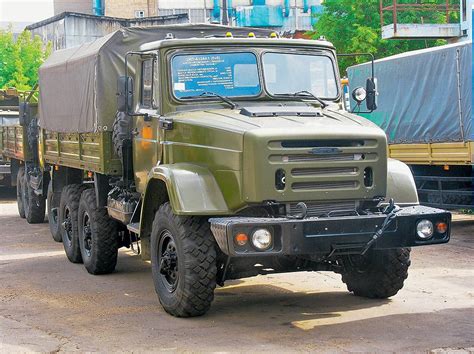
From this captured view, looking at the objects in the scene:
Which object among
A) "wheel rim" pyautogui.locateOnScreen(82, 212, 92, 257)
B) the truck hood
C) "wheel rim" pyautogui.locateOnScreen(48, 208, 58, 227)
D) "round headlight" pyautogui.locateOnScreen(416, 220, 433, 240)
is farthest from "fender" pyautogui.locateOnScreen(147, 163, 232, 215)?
"wheel rim" pyautogui.locateOnScreen(48, 208, 58, 227)

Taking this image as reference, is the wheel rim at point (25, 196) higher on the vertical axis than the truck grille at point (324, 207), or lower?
lower

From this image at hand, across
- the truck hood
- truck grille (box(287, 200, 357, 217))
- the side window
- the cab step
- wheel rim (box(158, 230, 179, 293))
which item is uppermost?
the side window

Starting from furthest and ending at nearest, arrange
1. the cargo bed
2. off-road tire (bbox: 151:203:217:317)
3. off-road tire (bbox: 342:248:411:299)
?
the cargo bed
off-road tire (bbox: 342:248:411:299)
off-road tire (bbox: 151:203:217:317)

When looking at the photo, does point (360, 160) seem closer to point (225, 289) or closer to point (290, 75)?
point (290, 75)

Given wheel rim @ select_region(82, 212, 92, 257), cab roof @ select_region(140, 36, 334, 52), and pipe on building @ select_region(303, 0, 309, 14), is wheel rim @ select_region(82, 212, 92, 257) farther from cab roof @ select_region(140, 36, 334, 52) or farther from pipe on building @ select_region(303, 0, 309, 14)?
pipe on building @ select_region(303, 0, 309, 14)

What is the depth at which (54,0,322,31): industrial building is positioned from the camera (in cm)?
6194

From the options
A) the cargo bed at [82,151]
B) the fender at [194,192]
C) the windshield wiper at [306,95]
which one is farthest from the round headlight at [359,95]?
the cargo bed at [82,151]

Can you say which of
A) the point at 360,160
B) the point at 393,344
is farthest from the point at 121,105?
the point at 393,344

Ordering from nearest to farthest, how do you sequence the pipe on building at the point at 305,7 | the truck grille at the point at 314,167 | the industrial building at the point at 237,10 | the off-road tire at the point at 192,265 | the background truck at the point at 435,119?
the truck grille at the point at 314,167 → the off-road tire at the point at 192,265 → the background truck at the point at 435,119 → the industrial building at the point at 237,10 → the pipe on building at the point at 305,7

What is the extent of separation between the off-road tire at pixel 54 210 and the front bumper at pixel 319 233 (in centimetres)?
625

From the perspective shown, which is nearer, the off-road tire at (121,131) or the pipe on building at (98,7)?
the off-road tire at (121,131)

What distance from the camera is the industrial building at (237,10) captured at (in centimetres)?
6194

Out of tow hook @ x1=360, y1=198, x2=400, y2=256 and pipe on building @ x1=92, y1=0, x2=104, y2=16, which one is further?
pipe on building @ x1=92, y1=0, x2=104, y2=16

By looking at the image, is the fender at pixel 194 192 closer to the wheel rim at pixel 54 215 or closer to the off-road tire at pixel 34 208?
the wheel rim at pixel 54 215
